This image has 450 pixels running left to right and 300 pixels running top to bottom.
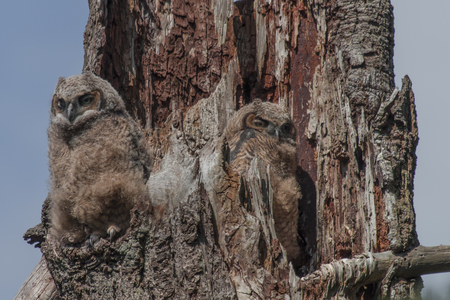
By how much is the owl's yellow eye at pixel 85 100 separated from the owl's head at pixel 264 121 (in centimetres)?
123

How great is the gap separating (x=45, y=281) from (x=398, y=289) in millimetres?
2556

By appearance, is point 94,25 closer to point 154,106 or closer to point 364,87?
point 154,106

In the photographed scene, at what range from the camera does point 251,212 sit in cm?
264

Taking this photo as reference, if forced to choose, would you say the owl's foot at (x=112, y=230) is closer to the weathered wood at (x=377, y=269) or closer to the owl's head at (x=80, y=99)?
the owl's head at (x=80, y=99)

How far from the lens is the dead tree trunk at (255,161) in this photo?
2.50m

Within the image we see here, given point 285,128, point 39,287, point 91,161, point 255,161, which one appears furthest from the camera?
point 285,128

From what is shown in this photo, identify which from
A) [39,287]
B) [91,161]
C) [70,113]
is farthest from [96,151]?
[39,287]

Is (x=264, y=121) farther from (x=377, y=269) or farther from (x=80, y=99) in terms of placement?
(x=377, y=269)

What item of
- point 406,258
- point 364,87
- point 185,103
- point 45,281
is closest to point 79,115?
point 185,103

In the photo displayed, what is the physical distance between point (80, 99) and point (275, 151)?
1487mm

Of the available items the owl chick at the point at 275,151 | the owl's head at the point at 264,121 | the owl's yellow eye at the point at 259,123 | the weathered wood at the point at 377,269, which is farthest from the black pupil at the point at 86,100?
the weathered wood at the point at 377,269

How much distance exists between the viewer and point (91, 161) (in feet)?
10.3

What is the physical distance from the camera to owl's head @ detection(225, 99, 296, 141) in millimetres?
3879

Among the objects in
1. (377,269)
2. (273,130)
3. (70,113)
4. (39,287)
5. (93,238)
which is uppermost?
(70,113)
